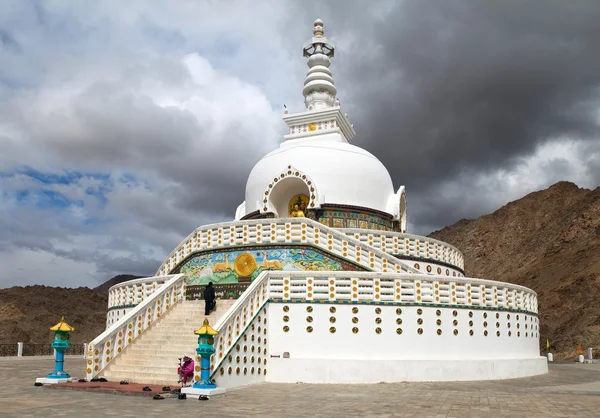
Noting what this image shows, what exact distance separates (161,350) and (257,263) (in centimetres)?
428

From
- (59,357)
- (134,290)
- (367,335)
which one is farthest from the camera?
(134,290)

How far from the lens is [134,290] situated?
18734 mm

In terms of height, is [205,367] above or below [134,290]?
below

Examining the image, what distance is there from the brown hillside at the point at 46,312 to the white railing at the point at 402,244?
42.2 metres


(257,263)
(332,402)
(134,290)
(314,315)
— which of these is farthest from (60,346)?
(332,402)

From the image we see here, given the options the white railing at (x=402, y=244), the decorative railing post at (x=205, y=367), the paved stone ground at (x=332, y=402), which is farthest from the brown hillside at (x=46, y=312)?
the decorative railing post at (x=205, y=367)

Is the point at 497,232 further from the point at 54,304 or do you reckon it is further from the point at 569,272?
the point at 54,304

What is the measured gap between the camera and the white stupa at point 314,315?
544 inches

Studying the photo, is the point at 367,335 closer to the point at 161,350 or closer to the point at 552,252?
the point at 161,350

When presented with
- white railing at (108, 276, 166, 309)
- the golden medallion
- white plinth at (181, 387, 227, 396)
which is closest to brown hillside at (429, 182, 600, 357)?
the golden medallion

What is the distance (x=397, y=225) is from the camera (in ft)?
80.5

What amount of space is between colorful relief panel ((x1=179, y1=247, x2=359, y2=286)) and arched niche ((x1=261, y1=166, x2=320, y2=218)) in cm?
545

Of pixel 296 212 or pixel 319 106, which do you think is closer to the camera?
pixel 296 212

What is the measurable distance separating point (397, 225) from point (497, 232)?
229ft
